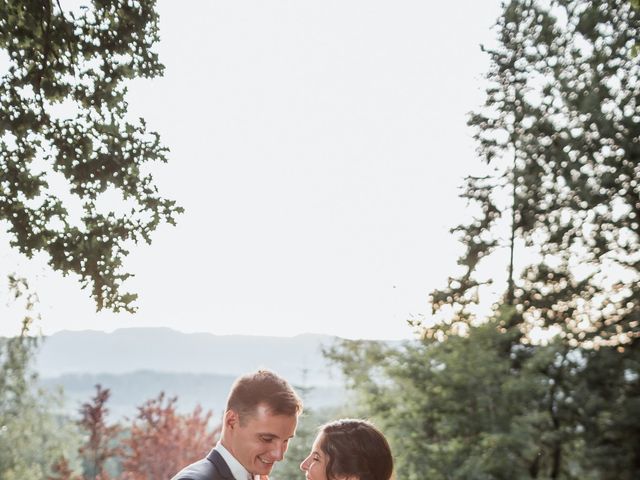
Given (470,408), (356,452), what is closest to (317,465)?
(356,452)

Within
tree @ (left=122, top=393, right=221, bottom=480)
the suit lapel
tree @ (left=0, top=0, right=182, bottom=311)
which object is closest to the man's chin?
the suit lapel

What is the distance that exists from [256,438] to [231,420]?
0.48ft

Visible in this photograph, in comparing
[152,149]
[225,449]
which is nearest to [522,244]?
[152,149]

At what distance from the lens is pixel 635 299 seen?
18641mm

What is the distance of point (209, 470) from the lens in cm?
378

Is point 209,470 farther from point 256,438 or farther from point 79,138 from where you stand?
point 79,138

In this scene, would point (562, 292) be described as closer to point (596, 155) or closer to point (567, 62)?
point (596, 155)

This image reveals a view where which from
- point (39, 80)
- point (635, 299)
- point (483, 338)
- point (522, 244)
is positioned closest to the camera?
point (39, 80)

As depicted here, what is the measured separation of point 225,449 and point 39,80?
6031 millimetres

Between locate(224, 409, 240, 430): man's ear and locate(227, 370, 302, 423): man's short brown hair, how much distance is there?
0.02 meters

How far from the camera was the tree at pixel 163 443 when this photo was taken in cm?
2395

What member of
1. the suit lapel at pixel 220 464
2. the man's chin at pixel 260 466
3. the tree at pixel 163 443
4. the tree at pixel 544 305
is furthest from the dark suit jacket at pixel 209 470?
the tree at pixel 163 443

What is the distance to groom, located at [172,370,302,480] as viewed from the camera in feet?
12.8

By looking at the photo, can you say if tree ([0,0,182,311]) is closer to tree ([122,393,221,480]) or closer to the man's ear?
the man's ear
